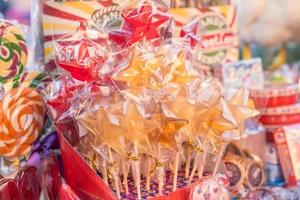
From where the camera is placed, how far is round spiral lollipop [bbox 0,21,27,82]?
1097 mm

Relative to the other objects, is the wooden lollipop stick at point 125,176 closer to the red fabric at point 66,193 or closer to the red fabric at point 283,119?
the red fabric at point 66,193

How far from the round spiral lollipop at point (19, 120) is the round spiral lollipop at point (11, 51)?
70mm

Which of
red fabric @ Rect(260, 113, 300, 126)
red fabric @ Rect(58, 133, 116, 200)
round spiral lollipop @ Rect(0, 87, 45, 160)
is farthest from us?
red fabric @ Rect(260, 113, 300, 126)

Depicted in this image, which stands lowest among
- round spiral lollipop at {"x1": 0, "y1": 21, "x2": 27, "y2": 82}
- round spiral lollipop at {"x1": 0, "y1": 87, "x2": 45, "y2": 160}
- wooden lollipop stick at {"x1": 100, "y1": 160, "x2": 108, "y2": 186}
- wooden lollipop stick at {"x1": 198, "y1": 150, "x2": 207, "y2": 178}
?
wooden lollipop stick at {"x1": 198, "y1": 150, "x2": 207, "y2": 178}

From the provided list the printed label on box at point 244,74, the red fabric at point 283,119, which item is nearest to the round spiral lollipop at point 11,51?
the printed label on box at point 244,74

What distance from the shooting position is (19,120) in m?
1.03

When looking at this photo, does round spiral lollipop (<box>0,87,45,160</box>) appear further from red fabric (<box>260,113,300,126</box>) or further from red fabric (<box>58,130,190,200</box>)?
red fabric (<box>260,113,300,126</box>)

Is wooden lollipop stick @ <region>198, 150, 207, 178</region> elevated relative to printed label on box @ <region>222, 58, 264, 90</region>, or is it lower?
lower

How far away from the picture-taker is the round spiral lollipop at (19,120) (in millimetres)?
1021

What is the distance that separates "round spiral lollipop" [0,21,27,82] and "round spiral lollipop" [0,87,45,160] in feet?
A: 0.23

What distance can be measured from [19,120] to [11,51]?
0.17 m

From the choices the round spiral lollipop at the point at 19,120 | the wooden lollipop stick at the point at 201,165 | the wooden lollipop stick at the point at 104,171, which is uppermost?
the round spiral lollipop at the point at 19,120

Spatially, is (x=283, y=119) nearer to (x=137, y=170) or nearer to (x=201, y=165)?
(x=201, y=165)

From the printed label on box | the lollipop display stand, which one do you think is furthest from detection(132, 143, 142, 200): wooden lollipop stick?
the printed label on box
